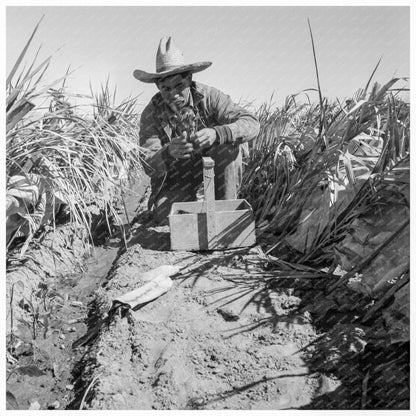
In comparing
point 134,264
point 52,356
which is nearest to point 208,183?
point 134,264

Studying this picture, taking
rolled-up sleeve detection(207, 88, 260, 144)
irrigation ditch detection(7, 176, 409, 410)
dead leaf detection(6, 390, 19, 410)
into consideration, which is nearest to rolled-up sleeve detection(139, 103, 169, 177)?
rolled-up sleeve detection(207, 88, 260, 144)

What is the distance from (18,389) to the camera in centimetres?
167

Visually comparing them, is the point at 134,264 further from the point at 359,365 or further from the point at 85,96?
the point at 359,365

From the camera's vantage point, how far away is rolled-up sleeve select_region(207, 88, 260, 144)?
9.16 feet

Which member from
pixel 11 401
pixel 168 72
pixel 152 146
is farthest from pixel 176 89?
pixel 11 401

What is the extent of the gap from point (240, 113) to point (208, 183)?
597mm

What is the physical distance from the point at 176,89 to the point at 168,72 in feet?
0.43

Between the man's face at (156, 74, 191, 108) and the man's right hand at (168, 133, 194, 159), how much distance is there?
1.11ft

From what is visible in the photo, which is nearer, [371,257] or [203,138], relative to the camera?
[371,257]

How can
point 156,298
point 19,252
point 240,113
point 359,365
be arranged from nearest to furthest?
1. point 359,365
2. point 156,298
3. point 19,252
4. point 240,113

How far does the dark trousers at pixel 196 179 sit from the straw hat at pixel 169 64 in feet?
1.55

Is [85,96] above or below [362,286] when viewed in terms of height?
above

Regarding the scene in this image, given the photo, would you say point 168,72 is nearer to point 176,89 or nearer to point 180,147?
point 176,89

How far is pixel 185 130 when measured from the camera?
9.40 ft
